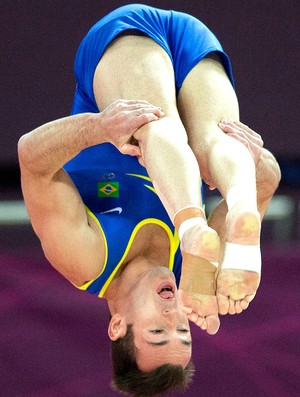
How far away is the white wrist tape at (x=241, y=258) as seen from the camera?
258 cm

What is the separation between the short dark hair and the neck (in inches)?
4.2

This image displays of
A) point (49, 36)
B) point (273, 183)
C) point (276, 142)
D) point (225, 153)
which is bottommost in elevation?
point (276, 142)

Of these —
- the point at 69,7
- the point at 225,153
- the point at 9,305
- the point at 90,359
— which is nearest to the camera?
the point at 225,153

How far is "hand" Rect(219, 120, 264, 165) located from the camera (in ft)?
9.95

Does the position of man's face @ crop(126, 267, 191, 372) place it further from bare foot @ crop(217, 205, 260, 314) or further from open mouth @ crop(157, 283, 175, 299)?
bare foot @ crop(217, 205, 260, 314)

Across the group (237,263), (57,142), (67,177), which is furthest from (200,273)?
(67,177)

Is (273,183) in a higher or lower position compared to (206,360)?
higher


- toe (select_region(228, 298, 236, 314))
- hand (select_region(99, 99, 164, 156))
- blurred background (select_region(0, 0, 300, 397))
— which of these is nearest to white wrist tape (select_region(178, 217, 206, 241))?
toe (select_region(228, 298, 236, 314))

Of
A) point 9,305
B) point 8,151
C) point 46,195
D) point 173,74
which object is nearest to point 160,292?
point 46,195

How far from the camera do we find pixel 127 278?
3.42 meters

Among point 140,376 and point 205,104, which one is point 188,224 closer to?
point 205,104

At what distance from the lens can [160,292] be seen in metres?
3.36

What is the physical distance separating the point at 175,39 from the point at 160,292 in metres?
0.91

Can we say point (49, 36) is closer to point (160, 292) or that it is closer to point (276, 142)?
point (276, 142)
